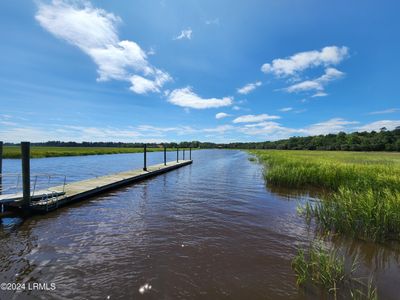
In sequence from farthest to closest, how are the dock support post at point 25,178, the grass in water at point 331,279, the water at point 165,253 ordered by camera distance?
1. the dock support post at point 25,178
2. the water at point 165,253
3. the grass in water at point 331,279

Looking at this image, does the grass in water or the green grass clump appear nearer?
the grass in water

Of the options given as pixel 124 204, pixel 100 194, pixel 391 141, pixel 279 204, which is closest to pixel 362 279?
pixel 279 204

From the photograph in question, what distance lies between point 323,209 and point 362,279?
3.71 meters

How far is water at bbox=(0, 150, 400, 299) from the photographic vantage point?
449 centimetres

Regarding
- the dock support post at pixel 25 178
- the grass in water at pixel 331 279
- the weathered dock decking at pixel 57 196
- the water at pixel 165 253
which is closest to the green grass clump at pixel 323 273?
the grass in water at pixel 331 279

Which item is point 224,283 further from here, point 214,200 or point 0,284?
point 214,200

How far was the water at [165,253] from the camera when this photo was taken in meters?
4.49

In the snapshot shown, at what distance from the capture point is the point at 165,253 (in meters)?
5.92

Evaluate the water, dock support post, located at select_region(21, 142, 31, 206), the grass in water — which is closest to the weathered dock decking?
dock support post, located at select_region(21, 142, 31, 206)

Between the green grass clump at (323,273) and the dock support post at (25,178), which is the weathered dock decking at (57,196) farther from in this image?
the green grass clump at (323,273)

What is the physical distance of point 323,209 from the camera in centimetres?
838

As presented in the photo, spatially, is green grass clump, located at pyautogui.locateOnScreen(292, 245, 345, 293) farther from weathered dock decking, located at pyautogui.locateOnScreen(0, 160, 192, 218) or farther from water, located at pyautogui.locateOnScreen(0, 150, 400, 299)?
weathered dock decking, located at pyautogui.locateOnScreen(0, 160, 192, 218)

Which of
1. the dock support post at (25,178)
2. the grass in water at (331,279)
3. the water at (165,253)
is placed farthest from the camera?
the dock support post at (25,178)

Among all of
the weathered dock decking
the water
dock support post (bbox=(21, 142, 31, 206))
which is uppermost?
dock support post (bbox=(21, 142, 31, 206))
